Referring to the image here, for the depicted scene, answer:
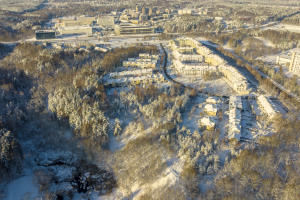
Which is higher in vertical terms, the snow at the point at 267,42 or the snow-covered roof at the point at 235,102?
the snow at the point at 267,42

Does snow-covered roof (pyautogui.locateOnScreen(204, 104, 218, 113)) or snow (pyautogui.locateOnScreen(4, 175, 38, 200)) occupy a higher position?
snow-covered roof (pyautogui.locateOnScreen(204, 104, 218, 113))

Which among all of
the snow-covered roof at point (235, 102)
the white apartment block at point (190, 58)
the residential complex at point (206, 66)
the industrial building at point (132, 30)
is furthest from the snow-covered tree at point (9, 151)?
the industrial building at point (132, 30)

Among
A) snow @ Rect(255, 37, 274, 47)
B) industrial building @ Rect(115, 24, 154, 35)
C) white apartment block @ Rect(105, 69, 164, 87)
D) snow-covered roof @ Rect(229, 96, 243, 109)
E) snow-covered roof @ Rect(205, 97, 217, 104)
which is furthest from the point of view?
industrial building @ Rect(115, 24, 154, 35)

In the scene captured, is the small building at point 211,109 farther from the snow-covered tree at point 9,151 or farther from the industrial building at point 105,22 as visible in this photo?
the industrial building at point 105,22

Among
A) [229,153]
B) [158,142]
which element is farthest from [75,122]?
[229,153]

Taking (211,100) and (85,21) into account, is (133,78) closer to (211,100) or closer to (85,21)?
(211,100)

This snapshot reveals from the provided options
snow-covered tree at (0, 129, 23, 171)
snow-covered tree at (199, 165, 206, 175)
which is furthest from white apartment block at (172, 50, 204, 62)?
snow-covered tree at (0, 129, 23, 171)

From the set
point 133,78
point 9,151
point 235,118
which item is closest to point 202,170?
point 235,118

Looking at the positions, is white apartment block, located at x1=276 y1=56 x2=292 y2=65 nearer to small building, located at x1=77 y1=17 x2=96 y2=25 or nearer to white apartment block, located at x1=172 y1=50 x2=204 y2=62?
white apartment block, located at x1=172 y1=50 x2=204 y2=62

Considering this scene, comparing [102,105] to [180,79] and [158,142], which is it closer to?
[158,142]
